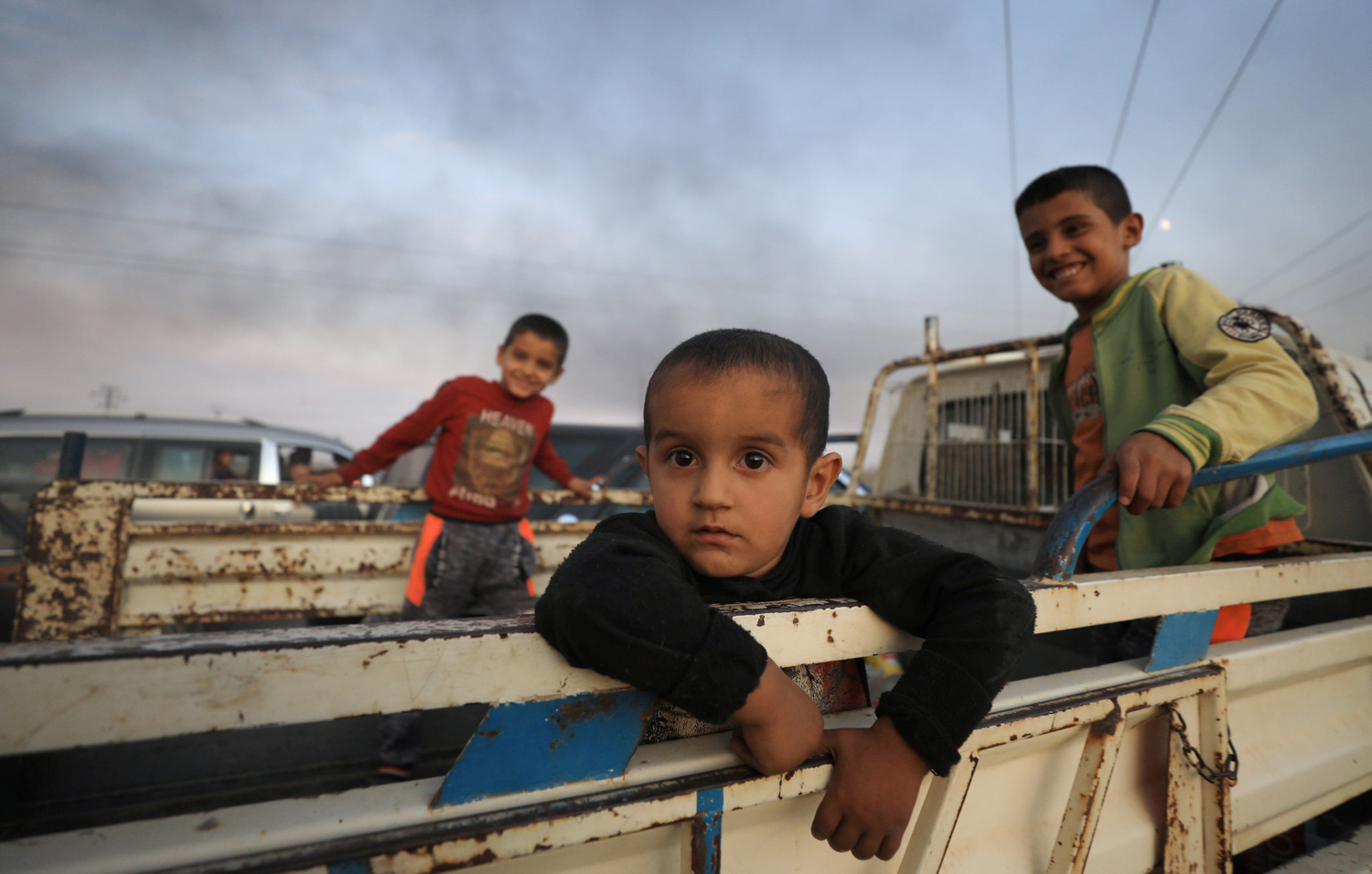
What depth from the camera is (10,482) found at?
12.9ft

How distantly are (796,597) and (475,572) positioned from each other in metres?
1.80

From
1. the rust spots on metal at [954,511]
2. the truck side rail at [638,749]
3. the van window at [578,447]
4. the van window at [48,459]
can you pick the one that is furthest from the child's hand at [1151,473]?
the van window at [48,459]

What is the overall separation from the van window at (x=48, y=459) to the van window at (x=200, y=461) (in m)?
0.15

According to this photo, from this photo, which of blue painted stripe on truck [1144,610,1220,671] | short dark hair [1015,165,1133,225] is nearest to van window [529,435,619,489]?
short dark hair [1015,165,1133,225]

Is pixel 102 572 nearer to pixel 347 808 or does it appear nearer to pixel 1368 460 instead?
pixel 347 808

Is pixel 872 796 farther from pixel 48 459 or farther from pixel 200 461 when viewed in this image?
pixel 48 459

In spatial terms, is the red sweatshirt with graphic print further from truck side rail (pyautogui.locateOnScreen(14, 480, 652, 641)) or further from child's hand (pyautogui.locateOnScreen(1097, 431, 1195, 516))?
child's hand (pyautogui.locateOnScreen(1097, 431, 1195, 516))

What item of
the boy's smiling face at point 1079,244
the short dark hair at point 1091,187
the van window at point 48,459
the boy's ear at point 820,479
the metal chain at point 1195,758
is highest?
the short dark hair at point 1091,187

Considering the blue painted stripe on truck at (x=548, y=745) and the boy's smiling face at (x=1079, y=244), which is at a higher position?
the boy's smiling face at (x=1079, y=244)

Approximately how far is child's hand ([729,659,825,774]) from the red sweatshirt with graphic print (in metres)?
2.00

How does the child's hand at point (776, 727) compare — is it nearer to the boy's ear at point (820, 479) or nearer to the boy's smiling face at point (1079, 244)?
the boy's ear at point (820, 479)

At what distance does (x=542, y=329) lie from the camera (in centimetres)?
277

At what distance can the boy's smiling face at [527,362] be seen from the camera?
274 centimetres

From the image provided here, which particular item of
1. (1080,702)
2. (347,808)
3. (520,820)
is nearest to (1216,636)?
(1080,702)
